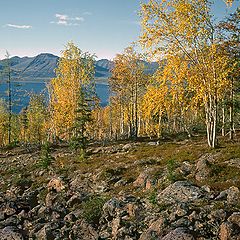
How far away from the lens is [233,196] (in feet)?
53.4

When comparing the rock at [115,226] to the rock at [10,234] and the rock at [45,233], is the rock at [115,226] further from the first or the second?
the rock at [10,234]

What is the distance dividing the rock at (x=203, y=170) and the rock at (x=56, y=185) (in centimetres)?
993

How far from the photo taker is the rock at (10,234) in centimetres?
1675

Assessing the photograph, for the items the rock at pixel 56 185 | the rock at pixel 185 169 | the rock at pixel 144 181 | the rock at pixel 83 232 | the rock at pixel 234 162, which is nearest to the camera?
the rock at pixel 83 232

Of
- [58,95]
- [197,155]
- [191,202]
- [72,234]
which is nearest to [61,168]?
[197,155]

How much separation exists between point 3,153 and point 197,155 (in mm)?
35509

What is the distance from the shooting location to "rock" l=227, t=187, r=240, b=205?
1586 centimetres

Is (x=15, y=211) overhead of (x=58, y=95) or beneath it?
beneath

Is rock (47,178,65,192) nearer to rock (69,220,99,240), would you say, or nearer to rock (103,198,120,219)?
rock (103,198,120,219)

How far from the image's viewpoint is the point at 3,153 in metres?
51.3

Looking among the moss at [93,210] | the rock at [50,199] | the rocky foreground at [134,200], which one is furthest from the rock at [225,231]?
the rock at [50,199]

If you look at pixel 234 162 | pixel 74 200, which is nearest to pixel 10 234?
pixel 74 200

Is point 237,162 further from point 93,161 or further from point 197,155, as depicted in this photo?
point 93,161

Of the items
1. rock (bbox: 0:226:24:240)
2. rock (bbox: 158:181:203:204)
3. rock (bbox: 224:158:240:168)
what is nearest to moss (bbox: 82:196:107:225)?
rock (bbox: 158:181:203:204)
